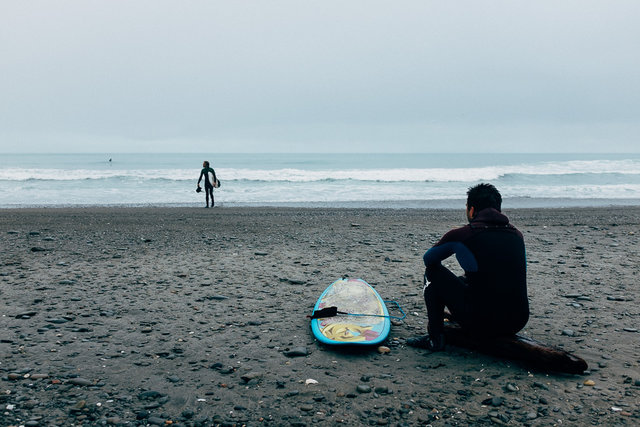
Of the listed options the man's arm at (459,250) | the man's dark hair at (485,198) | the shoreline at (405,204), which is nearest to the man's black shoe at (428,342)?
the man's arm at (459,250)

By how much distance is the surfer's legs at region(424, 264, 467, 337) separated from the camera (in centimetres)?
429

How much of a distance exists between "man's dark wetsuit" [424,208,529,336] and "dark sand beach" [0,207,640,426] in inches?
18.3

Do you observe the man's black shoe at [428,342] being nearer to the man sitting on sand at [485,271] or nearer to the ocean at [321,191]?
the man sitting on sand at [485,271]

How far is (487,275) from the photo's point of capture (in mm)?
4051

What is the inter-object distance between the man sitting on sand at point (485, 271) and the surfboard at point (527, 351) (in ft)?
0.38

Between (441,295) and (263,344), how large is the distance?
6.03ft

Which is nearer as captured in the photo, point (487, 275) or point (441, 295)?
point (487, 275)

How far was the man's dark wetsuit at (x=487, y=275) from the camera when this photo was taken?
4012 mm

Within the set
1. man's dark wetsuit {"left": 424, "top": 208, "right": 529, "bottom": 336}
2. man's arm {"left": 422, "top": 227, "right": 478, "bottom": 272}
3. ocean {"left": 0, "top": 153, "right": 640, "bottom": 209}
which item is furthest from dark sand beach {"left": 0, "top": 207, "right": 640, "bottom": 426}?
ocean {"left": 0, "top": 153, "right": 640, "bottom": 209}

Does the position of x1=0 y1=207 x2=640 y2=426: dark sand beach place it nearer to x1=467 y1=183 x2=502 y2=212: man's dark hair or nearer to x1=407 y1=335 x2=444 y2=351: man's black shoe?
x1=407 y1=335 x2=444 y2=351: man's black shoe

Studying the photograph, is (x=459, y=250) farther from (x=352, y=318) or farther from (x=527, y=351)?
(x=352, y=318)

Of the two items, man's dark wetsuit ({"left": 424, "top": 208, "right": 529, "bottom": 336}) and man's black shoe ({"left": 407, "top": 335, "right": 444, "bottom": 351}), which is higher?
man's dark wetsuit ({"left": 424, "top": 208, "right": 529, "bottom": 336})

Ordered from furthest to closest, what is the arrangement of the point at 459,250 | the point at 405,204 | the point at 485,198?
1. the point at 405,204
2. the point at 485,198
3. the point at 459,250

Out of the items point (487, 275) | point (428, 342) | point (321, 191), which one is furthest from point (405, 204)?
point (487, 275)
